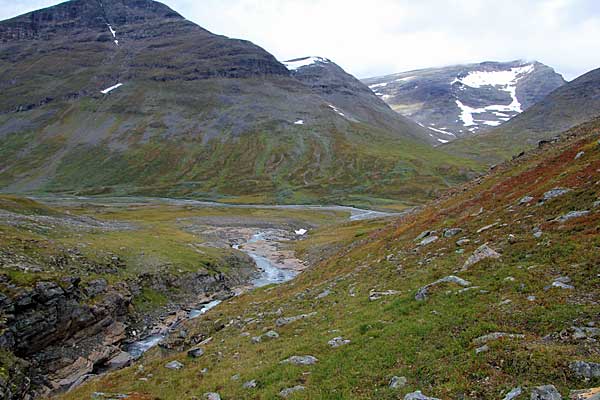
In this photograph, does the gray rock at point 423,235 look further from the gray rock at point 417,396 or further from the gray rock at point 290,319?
the gray rock at point 417,396

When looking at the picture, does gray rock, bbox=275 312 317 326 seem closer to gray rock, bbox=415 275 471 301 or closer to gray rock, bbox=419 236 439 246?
gray rock, bbox=415 275 471 301

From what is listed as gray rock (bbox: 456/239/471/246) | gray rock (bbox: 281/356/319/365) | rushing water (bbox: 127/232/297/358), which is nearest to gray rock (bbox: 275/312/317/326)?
gray rock (bbox: 281/356/319/365)

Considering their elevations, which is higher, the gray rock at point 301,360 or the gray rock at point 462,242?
the gray rock at point 462,242

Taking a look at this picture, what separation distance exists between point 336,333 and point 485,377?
8.93 m

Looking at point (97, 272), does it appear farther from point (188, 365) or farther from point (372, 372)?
point (372, 372)

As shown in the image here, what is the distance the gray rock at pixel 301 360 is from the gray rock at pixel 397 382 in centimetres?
466

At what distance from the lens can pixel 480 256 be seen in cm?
2342

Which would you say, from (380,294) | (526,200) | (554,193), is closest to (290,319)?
(380,294)

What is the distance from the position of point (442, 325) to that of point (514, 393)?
222 inches

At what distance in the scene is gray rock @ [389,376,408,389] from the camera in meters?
14.6

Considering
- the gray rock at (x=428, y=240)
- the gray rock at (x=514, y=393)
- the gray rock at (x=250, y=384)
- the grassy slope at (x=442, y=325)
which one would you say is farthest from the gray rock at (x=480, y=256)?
the gray rock at (x=250, y=384)

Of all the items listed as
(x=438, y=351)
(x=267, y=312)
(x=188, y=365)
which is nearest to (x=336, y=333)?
(x=438, y=351)

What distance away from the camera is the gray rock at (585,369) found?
1175cm

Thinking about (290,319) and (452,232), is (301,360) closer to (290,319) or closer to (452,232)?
(290,319)
